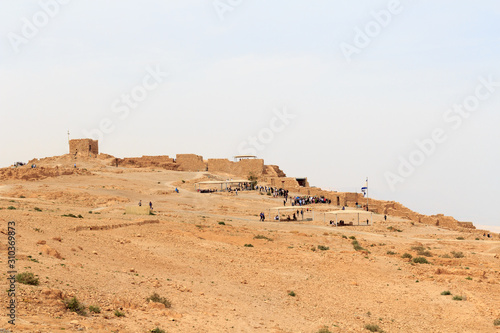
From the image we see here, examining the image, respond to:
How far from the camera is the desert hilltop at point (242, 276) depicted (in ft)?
39.8

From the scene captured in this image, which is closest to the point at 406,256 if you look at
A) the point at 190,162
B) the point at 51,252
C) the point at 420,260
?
the point at 420,260

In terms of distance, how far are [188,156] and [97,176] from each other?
22012 mm

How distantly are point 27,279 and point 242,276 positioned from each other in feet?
27.3

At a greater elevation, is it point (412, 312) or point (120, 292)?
point (120, 292)

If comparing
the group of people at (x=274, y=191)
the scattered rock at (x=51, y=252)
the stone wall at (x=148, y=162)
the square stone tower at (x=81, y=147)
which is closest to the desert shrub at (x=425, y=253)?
the scattered rock at (x=51, y=252)

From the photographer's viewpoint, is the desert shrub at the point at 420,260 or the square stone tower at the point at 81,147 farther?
the square stone tower at the point at 81,147

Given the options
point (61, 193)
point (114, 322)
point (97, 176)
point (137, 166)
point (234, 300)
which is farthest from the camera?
point (137, 166)

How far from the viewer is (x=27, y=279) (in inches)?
488

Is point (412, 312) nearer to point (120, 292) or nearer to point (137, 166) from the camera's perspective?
point (120, 292)

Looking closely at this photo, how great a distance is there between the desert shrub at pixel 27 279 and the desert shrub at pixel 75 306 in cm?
142

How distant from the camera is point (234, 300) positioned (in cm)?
1519

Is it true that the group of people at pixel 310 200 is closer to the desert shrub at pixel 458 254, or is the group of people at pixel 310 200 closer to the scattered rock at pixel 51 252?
the desert shrub at pixel 458 254

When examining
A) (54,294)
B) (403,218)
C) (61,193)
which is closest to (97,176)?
(61,193)

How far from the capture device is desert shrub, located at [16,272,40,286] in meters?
12.3
